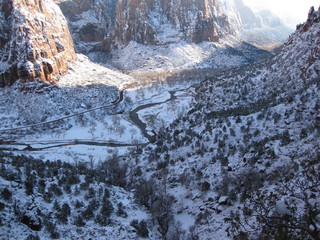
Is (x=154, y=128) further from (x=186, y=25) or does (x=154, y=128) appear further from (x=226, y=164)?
(x=186, y=25)

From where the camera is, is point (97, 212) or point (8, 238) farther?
point (97, 212)

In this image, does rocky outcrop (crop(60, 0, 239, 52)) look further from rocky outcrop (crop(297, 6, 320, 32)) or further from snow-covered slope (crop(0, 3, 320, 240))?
snow-covered slope (crop(0, 3, 320, 240))

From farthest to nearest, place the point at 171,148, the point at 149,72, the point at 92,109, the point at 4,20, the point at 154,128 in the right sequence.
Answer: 1. the point at 149,72
2. the point at 4,20
3. the point at 92,109
4. the point at 154,128
5. the point at 171,148

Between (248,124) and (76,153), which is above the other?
(248,124)

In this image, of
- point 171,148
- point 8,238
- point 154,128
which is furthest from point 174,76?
point 8,238

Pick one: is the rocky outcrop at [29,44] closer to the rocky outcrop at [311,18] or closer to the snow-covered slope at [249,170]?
the snow-covered slope at [249,170]

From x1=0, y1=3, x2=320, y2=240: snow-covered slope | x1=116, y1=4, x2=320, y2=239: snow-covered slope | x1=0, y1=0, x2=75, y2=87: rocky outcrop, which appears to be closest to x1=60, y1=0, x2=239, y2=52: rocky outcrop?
x1=0, y1=0, x2=75, y2=87: rocky outcrop
